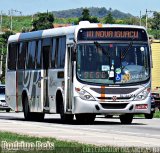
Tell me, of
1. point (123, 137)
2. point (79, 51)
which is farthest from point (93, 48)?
point (123, 137)

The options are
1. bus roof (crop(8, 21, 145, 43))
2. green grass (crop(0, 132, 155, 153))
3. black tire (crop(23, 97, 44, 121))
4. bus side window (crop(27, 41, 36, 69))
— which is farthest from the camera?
black tire (crop(23, 97, 44, 121))

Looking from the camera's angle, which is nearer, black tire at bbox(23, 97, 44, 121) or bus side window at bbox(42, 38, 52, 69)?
bus side window at bbox(42, 38, 52, 69)

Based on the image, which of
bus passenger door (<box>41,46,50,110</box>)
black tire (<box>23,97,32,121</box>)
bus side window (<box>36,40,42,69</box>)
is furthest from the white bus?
black tire (<box>23,97,32,121</box>)

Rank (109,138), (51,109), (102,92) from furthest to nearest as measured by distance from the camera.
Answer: (51,109), (102,92), (109,138)

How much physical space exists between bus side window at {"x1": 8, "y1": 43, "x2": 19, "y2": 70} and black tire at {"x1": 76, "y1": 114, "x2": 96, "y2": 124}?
19.0ft

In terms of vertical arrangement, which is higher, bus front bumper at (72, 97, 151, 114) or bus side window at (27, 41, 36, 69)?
bus side window at (27, 41, 36, 69)

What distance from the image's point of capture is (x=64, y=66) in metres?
34.0

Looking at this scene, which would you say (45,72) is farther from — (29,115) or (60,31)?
(29,115)

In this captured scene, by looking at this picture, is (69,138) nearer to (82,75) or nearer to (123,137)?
(123,137)

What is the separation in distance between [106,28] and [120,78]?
192cm

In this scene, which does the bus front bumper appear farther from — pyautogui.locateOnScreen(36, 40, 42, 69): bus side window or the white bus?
pyautogui.locateOnScreen(36, 40, 42, 69): bus side window

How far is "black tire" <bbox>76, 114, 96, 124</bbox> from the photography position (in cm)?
3438

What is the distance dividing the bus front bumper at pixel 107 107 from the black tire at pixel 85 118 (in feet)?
4.12

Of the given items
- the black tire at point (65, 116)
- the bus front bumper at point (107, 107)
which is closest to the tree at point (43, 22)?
the black tire at point (65, 116)
